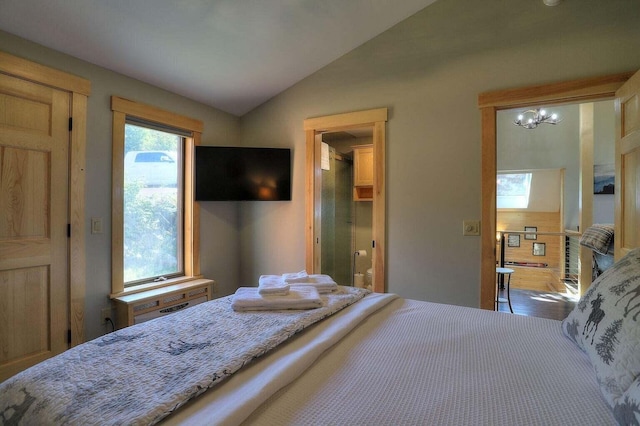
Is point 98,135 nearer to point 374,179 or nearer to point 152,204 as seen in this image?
point 152,204

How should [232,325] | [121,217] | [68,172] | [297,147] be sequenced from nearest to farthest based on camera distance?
1. [232,325]
2. [68,172]
3. [121,217]
4. [297,147]

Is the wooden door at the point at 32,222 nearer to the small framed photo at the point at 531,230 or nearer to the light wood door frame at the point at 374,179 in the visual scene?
the light wood door frame at the point at 374,179

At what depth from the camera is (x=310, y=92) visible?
3.14 metres

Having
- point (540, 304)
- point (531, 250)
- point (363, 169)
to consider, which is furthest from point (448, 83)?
point (531, 250)

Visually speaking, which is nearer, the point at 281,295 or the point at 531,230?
the point at 281,295

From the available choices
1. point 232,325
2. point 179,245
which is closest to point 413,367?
point 232,325

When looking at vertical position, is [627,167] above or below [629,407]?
above

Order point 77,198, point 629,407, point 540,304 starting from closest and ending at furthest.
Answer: point 629,407 → point 77,198 → point 540,304

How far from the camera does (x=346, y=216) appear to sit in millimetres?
4465

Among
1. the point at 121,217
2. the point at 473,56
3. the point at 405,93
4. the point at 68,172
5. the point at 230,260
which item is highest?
the point at 473,56

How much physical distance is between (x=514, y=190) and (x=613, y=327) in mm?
7357

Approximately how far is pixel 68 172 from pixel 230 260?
1689 mm

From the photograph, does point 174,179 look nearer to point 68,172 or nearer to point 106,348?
point 68,172

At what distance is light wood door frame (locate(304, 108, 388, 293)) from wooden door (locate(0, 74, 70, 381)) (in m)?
1.88
